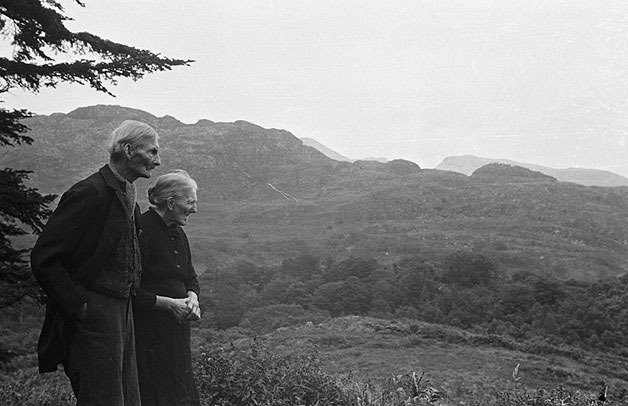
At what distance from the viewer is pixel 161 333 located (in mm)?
2967

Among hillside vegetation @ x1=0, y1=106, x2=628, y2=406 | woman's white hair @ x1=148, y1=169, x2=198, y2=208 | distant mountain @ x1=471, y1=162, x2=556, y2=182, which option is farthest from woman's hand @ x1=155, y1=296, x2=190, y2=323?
distant mountain @ x1=471, y1=162, x2=556, y2=182

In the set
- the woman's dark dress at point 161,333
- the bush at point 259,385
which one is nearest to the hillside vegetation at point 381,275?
the bush at point 259,385

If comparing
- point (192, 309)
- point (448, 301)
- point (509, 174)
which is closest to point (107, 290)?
point (192, 309)

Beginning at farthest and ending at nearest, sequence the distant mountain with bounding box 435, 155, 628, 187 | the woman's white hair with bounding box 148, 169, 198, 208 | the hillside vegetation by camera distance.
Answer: the distant mountain with bounding box 435, 155, 628, 187
the hillside vegetation
the woman's white hair with bounding box 148, 169, 198, 208

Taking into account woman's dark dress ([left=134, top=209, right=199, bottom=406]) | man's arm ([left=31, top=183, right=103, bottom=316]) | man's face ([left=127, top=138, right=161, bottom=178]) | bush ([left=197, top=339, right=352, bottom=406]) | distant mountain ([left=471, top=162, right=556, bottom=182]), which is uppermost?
distant mountain ([left=471, top=162, right=556, bottom=182])

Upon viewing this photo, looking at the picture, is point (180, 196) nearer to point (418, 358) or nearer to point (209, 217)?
point (418, 358)

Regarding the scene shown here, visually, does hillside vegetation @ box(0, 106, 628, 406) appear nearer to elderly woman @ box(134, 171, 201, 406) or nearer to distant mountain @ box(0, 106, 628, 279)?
distant mountain @ box(0, 106, 628, 279)

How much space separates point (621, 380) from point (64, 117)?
10531cm

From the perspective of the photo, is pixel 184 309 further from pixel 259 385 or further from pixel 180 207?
pixel 259 385

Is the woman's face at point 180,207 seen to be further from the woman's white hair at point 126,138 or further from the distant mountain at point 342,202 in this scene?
the distant mountain at point 342,202

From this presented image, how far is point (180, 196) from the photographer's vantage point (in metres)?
3.07

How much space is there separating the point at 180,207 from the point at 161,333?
69 centimetres

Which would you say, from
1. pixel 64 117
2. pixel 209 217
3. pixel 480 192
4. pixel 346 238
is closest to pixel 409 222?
pixel 346 238

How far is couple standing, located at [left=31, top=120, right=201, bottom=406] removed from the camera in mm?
2195
